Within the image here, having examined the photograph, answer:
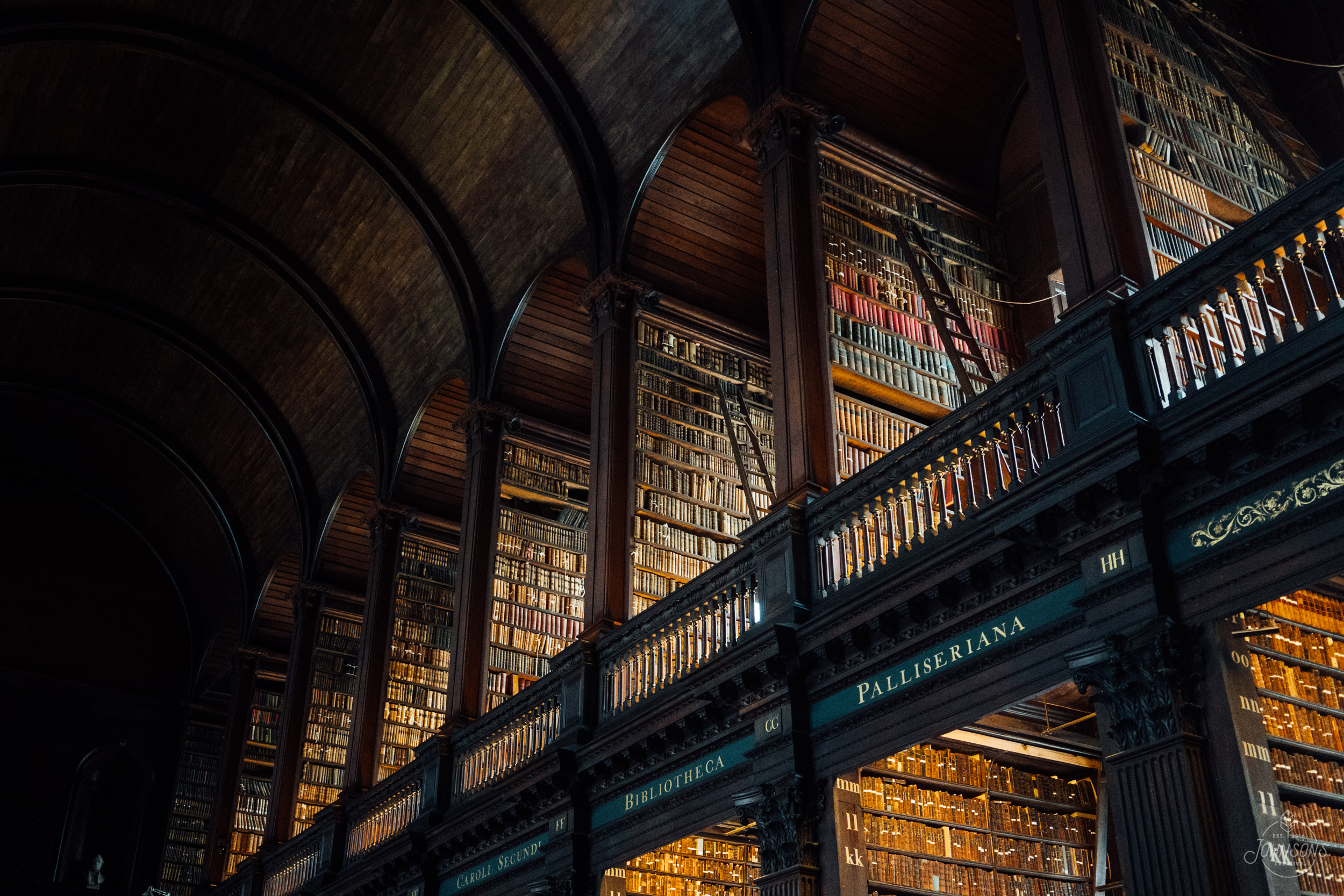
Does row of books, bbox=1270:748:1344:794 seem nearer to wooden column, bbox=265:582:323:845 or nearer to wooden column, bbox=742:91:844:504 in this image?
wooden column, bbox=742:91:844:504

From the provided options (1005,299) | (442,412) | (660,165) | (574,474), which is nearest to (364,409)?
(442,412)

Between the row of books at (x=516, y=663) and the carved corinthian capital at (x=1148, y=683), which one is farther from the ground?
the row of books at (x=516, y=663)

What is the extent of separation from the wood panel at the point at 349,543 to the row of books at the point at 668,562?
20.2 ft

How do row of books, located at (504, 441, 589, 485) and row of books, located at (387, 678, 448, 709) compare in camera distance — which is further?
row of books, located at (387, 678, 448, 709)

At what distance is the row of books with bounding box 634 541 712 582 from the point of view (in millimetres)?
9070

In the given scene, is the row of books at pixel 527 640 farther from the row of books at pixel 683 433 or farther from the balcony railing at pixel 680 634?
the balcony railing at pixel 680 634

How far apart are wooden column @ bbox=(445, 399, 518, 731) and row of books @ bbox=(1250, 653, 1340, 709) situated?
21.7 ft

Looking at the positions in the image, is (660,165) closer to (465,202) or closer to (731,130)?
(731,130)

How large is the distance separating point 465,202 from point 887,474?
21.3 ft

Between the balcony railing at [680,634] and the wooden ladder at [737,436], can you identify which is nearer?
the balcony railing at [680,634]

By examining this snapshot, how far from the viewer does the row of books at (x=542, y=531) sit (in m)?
11.3

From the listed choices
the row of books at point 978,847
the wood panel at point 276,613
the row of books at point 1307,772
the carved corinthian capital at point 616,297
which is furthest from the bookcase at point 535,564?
the row of books at point 1307,772

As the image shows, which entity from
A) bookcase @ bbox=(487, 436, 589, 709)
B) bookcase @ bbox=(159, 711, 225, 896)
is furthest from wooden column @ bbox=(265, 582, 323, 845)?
bookcase @ bbox=(487, 436, 589, 709)

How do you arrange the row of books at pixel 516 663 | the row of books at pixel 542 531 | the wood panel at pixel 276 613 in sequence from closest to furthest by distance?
1. the row of books at pixel 516 663
2. the row of books at pixel 542 531
3. the wood panel at pixel 276 613
